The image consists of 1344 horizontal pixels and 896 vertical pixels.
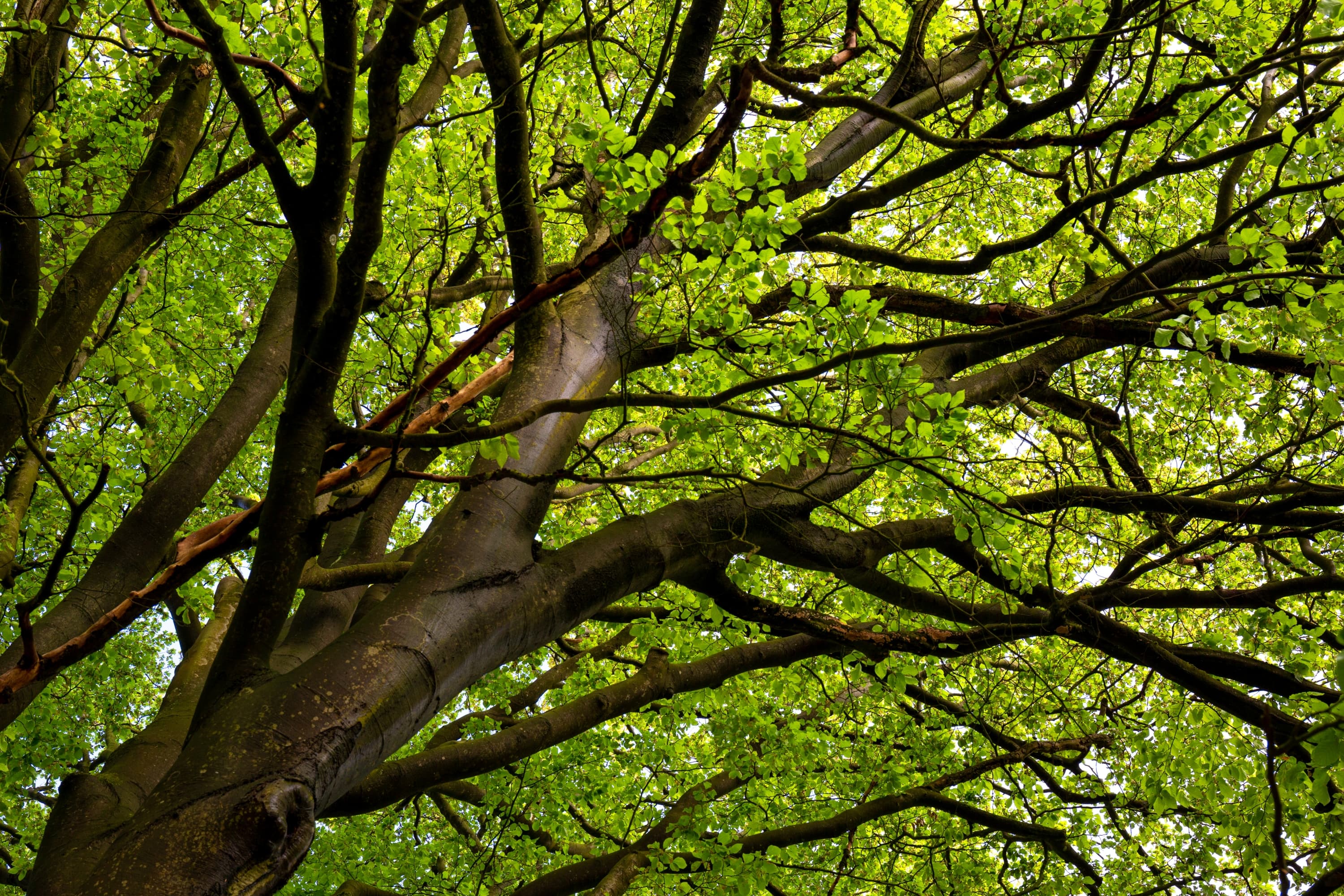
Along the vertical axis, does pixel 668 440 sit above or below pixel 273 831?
above

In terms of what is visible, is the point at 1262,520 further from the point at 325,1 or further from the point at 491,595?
the point at 325,1

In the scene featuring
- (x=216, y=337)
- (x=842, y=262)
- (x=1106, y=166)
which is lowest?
(x=216, y=337)

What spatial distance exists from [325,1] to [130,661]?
8.81 m

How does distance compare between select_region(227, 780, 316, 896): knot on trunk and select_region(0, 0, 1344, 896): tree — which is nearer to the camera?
select_region(227, 780, 316, 896): knot on trunk

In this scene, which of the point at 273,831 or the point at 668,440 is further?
the point at 668,440

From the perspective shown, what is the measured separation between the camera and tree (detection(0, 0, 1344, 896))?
2.99 m

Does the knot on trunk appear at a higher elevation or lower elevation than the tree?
lower

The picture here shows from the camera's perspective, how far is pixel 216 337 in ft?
26.3

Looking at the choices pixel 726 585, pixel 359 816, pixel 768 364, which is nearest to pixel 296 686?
pixel 726 585

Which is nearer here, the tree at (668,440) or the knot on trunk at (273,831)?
the knot on trunk at (273,831)

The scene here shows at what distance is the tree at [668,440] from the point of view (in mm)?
2990

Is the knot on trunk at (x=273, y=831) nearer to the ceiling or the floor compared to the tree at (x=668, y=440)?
nearer to the floor

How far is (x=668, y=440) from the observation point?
21.0ft

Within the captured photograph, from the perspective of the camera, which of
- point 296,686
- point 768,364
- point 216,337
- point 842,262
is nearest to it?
point 296,686
